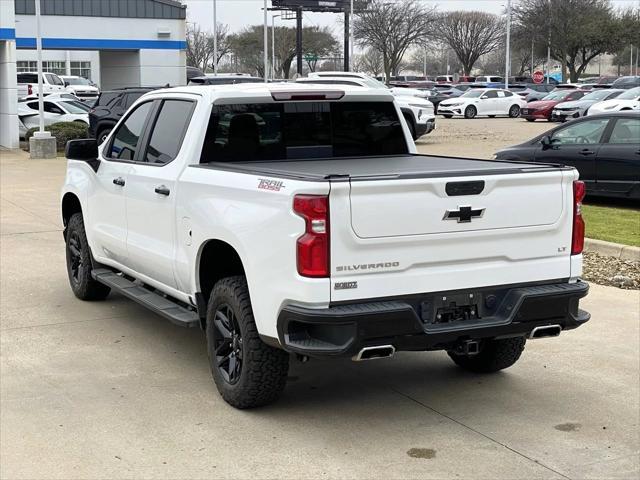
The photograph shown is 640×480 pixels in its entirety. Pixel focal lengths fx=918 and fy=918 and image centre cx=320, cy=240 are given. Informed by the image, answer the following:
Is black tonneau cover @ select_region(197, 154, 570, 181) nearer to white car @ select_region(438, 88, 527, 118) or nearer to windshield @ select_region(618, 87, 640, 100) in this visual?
windshield @ select_region(618, 87, 640, 100)

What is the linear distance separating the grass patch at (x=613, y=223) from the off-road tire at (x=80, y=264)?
581 cm

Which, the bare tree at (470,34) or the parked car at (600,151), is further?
the bare tree at (470,34)

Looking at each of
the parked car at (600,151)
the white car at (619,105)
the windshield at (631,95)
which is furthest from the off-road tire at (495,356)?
the windshield at (631,95)

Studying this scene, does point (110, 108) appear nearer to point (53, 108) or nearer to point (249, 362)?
point (53, 108)

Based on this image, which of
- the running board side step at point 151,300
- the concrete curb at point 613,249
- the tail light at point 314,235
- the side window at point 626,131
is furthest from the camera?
the side window at point 626,131

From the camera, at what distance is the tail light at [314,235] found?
4.68m

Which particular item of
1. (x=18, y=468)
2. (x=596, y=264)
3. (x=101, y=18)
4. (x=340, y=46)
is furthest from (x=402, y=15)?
(x=18, y=468)

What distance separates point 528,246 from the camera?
5270 millimetres

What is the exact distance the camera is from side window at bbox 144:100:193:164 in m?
6.32

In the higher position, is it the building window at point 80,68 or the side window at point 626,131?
the building window at point 80,68

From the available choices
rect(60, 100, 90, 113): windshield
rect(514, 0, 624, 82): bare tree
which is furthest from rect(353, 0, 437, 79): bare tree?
rect(60, 100, 90, 113): windshield

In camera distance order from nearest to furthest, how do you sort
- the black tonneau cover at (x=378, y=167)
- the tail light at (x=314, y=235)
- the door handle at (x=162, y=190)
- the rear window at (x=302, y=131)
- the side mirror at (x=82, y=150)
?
1. the tail light at (x=314, y=235)
2. the black tonneau cover at (x=378, y=167)
3. the door handle at (x=162, y=190)
4. the rear window at (x=302, y=131)
5. the side mirror at (x=82, y=150)

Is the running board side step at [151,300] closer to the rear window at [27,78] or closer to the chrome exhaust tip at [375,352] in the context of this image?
the chrome exhaust tip at [375,352]

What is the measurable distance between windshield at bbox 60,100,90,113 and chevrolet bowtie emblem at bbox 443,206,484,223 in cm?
2580
